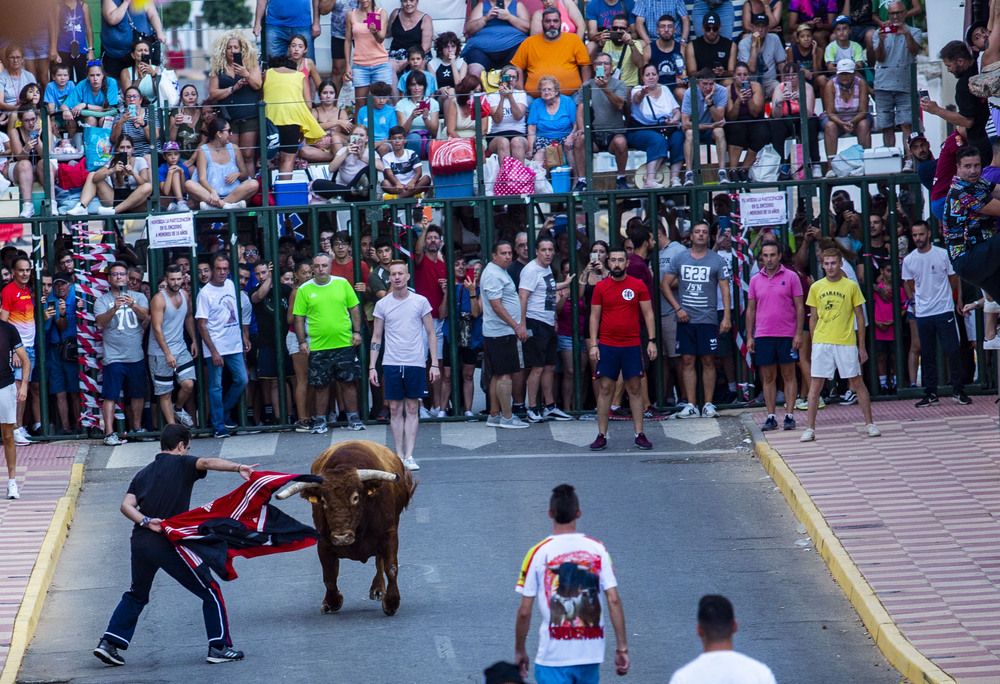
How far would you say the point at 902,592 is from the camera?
9125 mm

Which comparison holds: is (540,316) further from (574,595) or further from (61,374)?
(574,595)

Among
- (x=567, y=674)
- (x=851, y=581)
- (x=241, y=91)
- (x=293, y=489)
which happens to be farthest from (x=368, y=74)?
(x=567, y=674)

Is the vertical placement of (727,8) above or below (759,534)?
above

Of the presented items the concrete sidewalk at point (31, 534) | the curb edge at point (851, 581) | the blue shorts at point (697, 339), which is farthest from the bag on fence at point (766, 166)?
the concrete sidewalk at point (31, 534)

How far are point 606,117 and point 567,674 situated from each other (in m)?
12.2

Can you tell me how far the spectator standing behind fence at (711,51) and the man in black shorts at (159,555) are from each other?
37.4 feet

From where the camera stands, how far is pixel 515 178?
671 inches

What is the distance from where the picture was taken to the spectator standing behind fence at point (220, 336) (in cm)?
Answer: 1600

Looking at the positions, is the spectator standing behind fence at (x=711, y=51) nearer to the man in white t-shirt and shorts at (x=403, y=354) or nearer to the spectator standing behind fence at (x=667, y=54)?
the spectator standing behind fence at (x=667, y=54)

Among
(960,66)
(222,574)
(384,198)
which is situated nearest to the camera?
(222,574)

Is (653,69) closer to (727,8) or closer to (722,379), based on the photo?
(727,8)

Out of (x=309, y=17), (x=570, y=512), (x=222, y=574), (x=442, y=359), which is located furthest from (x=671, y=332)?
(x=570, y=512)

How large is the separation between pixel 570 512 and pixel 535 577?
1.17 feet

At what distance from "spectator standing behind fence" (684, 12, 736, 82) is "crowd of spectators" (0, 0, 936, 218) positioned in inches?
0.9
